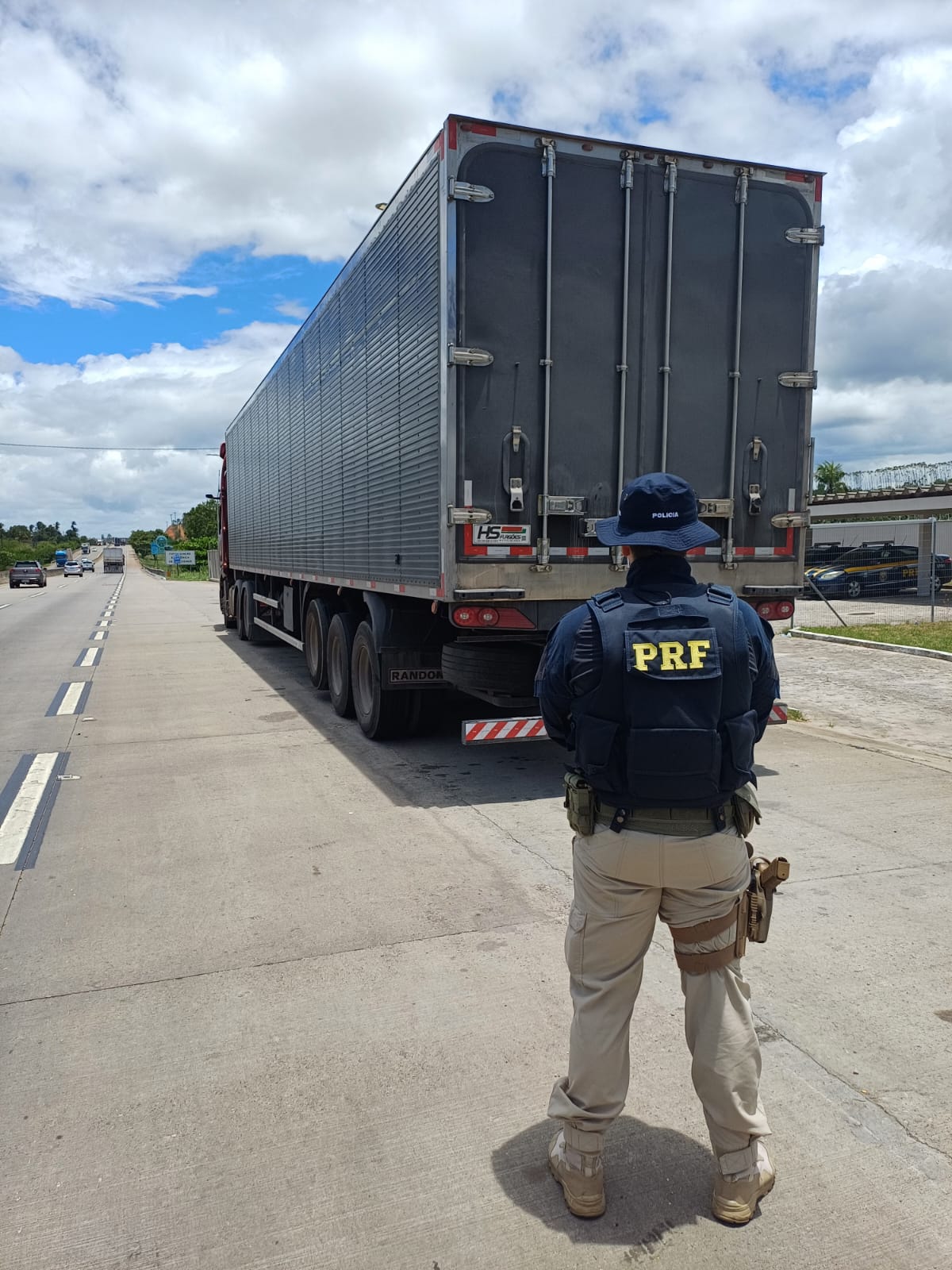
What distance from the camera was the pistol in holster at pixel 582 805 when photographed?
2510 mm

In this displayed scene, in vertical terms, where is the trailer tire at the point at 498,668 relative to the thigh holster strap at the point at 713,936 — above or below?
above

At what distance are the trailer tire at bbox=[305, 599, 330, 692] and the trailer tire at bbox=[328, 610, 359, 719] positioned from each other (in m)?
0.43

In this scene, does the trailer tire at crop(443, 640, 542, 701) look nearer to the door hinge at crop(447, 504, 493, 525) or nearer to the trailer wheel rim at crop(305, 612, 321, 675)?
the door hinge at crop(447, 504, 493, 525)

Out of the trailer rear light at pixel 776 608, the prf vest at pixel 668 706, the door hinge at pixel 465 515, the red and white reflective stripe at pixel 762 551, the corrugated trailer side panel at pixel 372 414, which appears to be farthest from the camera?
the trailer rear light at pixel 776 608

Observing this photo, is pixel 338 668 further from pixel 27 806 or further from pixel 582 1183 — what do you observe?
pixel 582 1183

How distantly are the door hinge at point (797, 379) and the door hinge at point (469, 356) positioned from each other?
234 cm

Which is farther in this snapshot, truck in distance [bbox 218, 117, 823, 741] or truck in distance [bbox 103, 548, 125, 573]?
truck in distance [bbox 103, 548, 125, 573]

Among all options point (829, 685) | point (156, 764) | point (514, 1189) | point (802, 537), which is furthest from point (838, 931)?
point (829, 685)

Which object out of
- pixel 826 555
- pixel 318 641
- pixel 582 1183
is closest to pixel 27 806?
pixel 318 641

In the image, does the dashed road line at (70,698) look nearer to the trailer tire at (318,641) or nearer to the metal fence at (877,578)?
the trailer tire at (318,641)

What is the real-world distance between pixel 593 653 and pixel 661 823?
1.57 feet

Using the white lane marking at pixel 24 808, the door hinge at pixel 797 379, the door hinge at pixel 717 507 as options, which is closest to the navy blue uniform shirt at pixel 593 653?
the white lane marking at pixel 24 808

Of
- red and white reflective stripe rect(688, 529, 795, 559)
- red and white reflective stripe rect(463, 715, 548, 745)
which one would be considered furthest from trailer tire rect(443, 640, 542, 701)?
red and white reflective stripe rect(688, 529, 795, 559)

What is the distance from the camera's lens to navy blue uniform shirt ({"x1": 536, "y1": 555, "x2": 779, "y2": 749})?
2463 mm
